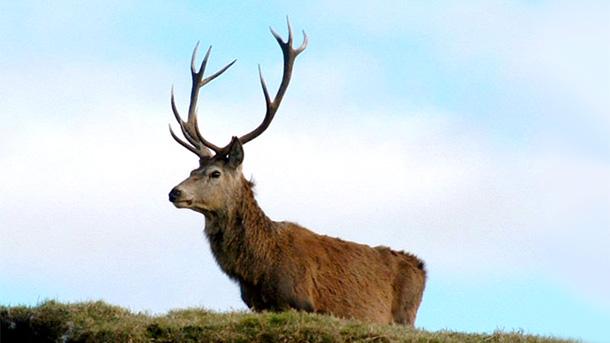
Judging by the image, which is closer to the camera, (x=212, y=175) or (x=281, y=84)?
(x=212, y=175)

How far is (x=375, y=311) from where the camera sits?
12375mm

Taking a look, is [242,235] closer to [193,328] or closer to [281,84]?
[281,84]

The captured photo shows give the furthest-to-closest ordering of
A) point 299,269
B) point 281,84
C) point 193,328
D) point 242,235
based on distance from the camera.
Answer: point 281,84 → point 242,235 → point 299,269 → point 193,328

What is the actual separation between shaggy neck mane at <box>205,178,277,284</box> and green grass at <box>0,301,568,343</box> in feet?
4.64

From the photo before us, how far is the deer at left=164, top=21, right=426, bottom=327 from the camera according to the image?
11898 mm

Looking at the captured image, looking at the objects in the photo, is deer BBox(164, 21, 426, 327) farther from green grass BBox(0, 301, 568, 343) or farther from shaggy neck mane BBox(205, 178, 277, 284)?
green grass BBox(0, 301, 568, 343)

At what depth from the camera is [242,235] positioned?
1223cm

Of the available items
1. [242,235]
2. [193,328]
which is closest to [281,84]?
[242,235]

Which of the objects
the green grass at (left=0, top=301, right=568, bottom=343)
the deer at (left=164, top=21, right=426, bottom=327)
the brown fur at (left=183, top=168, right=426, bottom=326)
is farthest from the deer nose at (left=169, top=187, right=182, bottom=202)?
the green grass at (left=0, top=301, right=568, bottom=343)

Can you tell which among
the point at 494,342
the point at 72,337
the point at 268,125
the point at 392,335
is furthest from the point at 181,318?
the point at 268,125

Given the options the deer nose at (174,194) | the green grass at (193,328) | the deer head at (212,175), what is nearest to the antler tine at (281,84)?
the deer head at (212,175)

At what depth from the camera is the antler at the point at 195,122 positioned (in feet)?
41.7

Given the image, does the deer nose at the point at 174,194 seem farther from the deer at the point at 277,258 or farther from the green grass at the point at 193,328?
the green grass at the point at 193,328

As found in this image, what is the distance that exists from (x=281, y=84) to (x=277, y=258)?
2.20 metres
